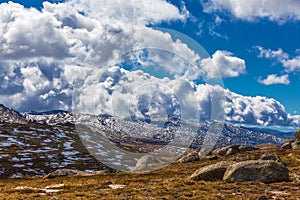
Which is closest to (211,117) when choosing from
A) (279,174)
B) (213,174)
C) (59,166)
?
(213,174)

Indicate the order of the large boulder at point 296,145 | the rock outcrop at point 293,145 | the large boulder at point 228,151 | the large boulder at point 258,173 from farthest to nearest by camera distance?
the rock outcrop at point 293,145 < the large boulder at point 296,145 < the large boulder at point 228,151 < the large boulder at point 258,173

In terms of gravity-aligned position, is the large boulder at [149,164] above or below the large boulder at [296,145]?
below

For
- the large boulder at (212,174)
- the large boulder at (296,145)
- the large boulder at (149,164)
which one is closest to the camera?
the large boulder at (212,174)

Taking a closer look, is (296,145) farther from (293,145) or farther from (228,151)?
(228,151)

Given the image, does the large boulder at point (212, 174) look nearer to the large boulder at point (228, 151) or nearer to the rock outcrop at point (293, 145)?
the large boulder at point (228, 151)

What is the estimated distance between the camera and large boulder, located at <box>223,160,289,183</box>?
31.4 meters

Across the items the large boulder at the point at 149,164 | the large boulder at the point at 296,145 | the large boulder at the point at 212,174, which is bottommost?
the large boulder at the point at 149,164

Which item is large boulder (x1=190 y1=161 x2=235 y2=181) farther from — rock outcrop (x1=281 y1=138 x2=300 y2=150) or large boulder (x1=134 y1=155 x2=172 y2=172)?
rock outcrop (x1=281 y1=138 x2=300 y2=150)

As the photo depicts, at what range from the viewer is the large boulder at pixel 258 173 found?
31.4 metres

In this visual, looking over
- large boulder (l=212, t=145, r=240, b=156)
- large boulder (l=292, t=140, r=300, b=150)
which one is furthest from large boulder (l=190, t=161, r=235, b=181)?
large boulder (l=292, t=140, r=300, b=150)

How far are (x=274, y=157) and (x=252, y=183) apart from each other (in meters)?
18.2

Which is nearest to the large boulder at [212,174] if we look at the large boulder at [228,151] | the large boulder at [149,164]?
the large boulder at [149,164]

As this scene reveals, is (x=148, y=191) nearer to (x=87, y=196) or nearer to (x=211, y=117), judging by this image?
(x=87, y=196)

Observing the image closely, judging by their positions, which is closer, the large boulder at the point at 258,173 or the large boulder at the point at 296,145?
the large boulder at the point at 258,173
